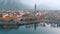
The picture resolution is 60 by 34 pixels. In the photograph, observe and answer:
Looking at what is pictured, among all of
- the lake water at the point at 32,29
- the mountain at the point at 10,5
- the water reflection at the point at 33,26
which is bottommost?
the lake water at the point at 32,29

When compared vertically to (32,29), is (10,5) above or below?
above

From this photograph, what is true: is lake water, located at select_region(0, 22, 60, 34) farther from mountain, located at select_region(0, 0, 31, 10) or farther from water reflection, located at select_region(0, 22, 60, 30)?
mountain, located at select_region(0, 0, 31, 10)

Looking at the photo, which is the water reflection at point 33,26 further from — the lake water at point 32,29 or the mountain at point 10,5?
the mountain at point 10,5

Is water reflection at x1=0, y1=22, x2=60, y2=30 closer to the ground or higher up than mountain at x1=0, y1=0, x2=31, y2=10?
closer to the ground

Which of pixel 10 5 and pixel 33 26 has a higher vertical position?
pixel 10 5

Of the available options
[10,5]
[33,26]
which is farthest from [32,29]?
[10,5]

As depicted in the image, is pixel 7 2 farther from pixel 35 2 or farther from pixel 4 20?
pixel 35 2

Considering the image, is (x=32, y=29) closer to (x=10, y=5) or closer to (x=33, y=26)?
(x=33, y=26)

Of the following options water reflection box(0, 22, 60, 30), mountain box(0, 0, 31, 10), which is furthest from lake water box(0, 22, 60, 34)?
mountain box(0, 0, 31, 10)

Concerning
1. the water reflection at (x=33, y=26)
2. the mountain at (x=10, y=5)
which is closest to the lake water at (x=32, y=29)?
the water reflection at (x=33, y=26)

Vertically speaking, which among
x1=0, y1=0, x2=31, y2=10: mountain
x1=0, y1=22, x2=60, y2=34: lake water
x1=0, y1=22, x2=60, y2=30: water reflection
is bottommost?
x1=0, y1=22, x2=60, y2=34: lake water

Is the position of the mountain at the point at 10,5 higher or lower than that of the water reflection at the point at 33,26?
higher
